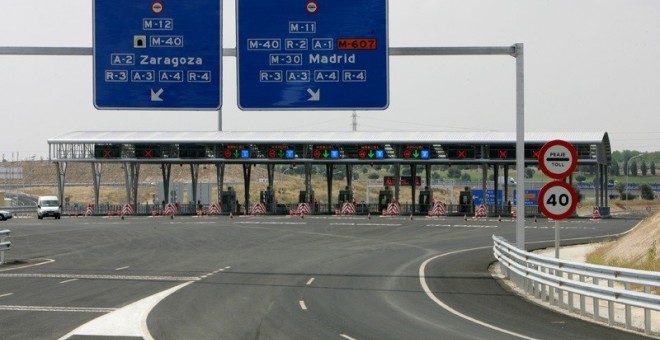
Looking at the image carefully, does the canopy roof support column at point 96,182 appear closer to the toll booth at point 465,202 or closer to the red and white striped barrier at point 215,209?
the red and white striped barrier at point 215,209

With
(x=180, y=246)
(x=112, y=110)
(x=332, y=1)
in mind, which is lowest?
(x=180, y=246)

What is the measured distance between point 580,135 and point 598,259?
39.5 metres

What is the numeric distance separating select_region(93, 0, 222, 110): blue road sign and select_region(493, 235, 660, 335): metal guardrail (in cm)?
948

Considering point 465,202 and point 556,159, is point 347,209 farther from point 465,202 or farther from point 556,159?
point 556,159

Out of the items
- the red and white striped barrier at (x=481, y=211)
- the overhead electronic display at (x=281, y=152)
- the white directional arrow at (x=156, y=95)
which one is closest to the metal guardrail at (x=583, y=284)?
the white directional arrow at (x=156, y=95)

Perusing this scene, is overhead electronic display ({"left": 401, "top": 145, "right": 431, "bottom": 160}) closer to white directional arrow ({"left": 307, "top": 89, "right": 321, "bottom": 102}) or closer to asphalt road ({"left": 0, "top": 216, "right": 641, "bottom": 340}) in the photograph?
asphalt road ({"left": 0, "top": 216, "right": 641, "bottom": 340})

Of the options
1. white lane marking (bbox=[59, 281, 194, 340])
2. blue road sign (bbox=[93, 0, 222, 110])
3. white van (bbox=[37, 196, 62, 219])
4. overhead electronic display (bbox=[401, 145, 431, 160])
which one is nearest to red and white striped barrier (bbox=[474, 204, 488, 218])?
overhead electronic display (bbox=[401, 145, 431, 160])

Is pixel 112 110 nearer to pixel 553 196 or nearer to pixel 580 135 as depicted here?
pixel 553 196

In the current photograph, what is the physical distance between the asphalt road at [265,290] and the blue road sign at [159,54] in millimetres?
4930

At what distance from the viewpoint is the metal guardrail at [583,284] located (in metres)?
14.0

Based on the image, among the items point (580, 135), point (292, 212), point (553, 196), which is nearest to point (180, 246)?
point (553, 196)

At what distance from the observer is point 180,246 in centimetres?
3709

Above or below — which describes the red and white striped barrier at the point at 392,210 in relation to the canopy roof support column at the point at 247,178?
below

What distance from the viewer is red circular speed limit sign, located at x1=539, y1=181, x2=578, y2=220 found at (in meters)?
18.5
